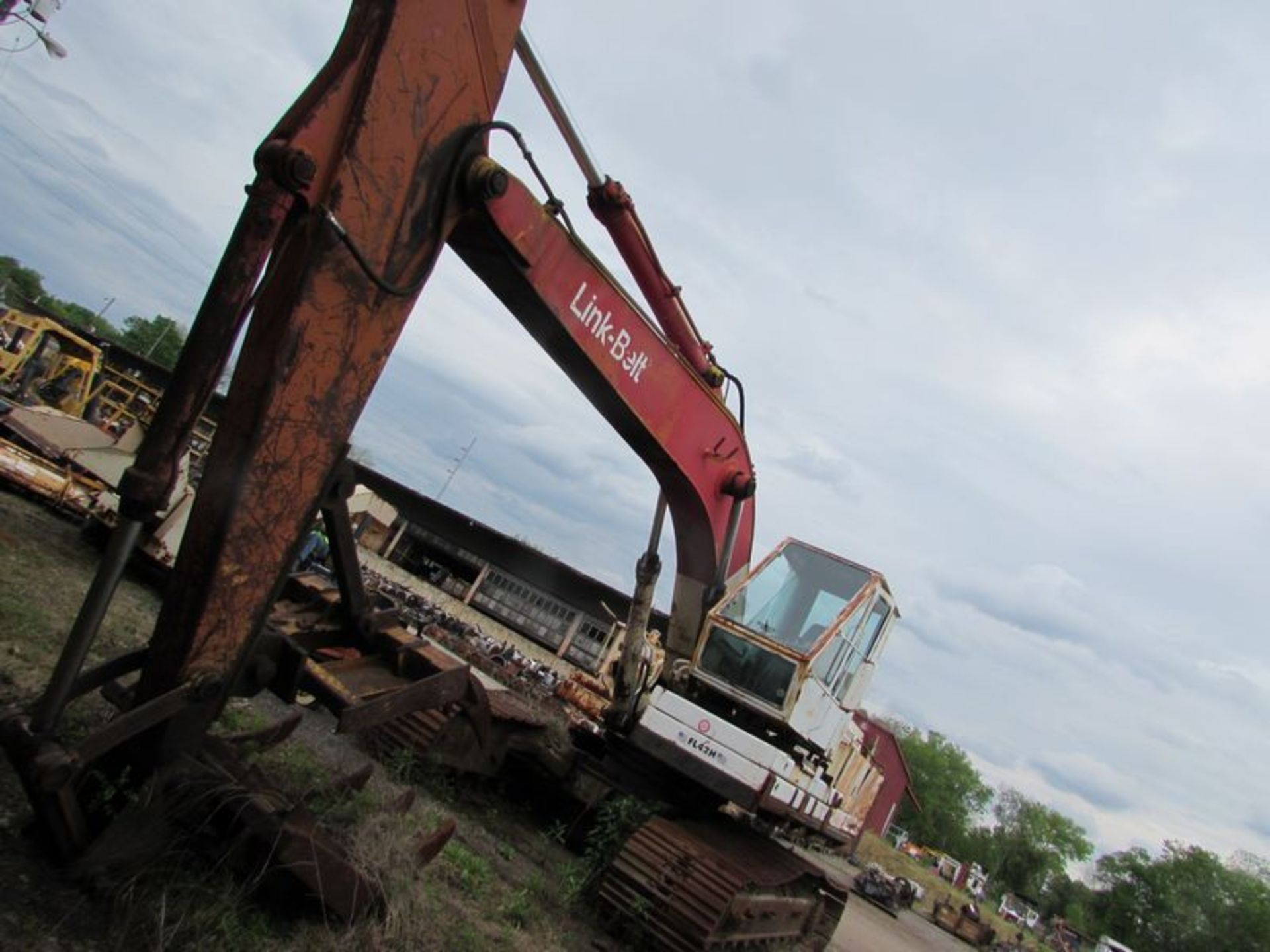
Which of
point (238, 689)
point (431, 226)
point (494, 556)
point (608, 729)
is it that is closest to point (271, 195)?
point (431, 226)

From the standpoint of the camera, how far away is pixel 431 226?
130 inches

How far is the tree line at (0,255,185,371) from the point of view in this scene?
61.6 m

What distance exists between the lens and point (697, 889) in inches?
204

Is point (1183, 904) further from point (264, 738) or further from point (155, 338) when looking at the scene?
point (155, 338)

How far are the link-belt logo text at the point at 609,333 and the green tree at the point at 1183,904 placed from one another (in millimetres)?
64879

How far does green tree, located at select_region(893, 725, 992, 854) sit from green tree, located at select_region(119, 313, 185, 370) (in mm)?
70357

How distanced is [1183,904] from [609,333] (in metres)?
69.4

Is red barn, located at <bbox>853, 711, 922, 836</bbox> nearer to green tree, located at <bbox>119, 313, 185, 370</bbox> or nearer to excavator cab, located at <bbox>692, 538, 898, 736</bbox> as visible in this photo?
excavator cab, located at <bbox>692, 538, 898, 736</bbox>

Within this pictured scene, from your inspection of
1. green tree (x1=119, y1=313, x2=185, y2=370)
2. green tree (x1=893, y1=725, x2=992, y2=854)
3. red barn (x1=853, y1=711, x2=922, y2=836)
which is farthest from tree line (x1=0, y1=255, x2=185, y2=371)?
green tree (x1=893, y1=725, x2=992, y2=854)

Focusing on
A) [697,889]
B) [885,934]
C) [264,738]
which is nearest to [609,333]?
[264,738]

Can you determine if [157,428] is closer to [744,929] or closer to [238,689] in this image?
[238,689]

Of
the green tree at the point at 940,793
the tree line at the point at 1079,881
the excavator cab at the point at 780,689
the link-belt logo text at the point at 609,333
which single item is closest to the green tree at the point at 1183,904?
the tree line at the point at 1079,881

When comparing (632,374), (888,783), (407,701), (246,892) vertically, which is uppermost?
(632,374)

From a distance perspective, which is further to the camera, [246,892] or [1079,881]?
[1079,881]
